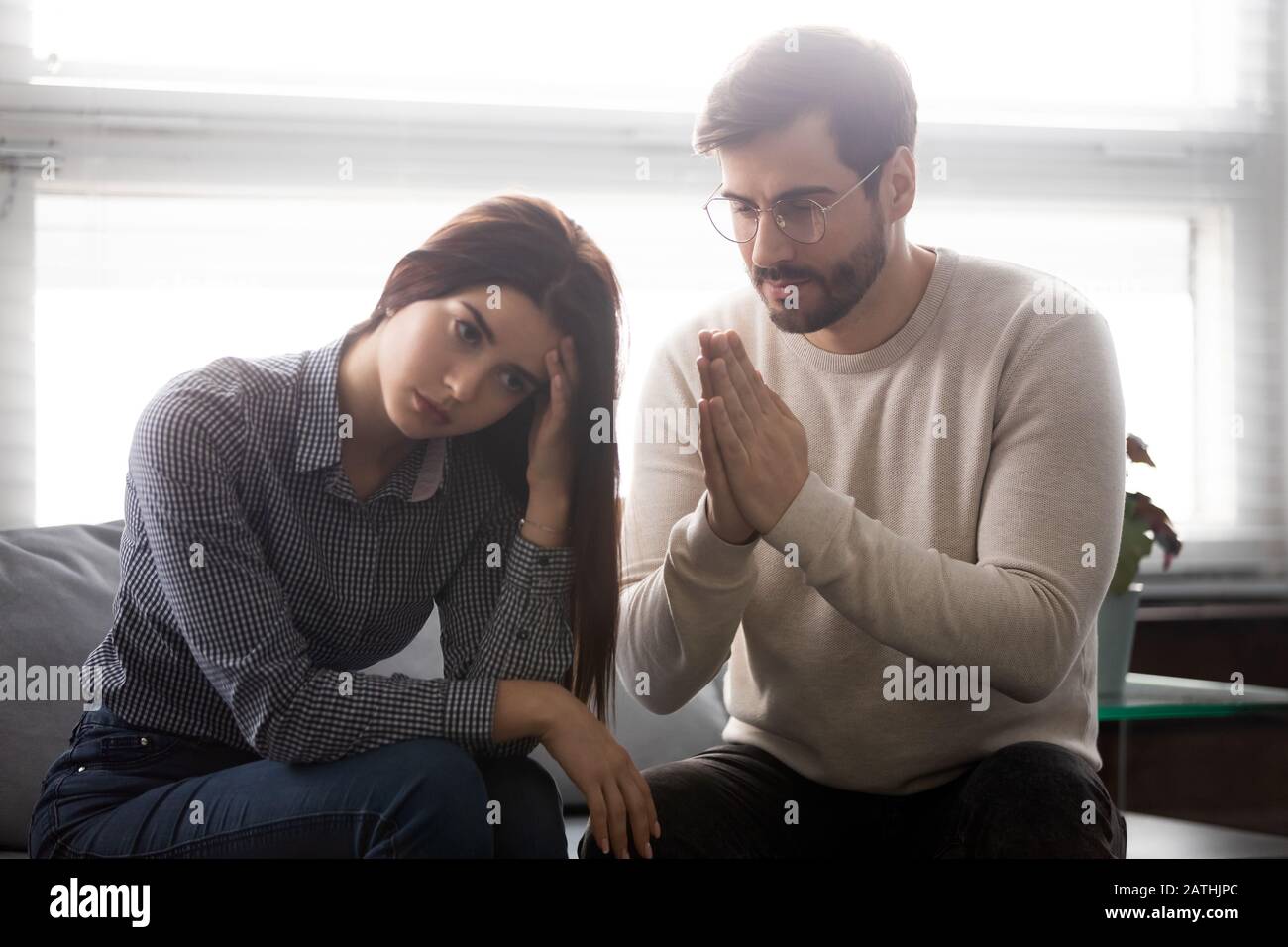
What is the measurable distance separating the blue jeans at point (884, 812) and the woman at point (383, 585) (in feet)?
0.44

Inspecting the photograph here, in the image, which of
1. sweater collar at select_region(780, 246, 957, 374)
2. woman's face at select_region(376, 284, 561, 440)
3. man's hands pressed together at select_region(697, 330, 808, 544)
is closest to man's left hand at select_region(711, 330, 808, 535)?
man's hands pressed together at select_region(697, 330, 808, 544)

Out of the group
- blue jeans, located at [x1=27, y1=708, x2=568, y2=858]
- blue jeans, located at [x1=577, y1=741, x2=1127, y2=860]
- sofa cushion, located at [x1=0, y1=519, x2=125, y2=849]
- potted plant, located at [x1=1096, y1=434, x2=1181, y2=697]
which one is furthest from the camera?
potted plant, located at [x1=1096, y1=434, x2=1181, y2=697]

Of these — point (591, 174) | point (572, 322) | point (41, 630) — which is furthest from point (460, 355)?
point (591, 174)

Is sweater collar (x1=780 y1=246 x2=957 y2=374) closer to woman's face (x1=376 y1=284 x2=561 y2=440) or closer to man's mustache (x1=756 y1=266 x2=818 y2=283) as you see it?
man's mustache (x1=756 y1=266 x2=818 y2=283)

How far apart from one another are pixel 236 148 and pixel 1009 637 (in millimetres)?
1245

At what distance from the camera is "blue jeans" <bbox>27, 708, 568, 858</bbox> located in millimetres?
888

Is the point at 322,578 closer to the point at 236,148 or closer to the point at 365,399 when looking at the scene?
the point at 365,399

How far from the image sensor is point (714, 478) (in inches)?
38.4

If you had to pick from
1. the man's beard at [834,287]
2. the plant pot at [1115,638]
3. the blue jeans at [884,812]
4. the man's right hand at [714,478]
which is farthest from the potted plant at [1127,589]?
the man's right hand at [714,478]

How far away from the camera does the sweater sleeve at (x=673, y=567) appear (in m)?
1.05

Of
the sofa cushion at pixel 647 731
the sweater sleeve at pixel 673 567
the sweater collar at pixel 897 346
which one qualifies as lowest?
the sofa cushion at pixel 647 731

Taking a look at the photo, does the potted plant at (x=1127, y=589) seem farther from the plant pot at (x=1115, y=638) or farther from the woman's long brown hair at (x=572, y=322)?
the woman's long brown hair at (x=572, y=322)

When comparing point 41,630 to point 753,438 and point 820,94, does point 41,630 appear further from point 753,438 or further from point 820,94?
point 820,94

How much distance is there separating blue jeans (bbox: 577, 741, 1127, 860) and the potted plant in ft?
1.54
